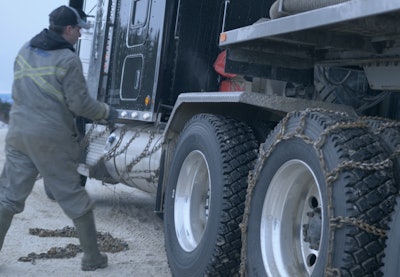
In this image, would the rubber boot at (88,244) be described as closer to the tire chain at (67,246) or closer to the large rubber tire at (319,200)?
the tire chain at (67,246)

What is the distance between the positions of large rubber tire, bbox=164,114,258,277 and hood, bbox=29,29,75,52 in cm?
109

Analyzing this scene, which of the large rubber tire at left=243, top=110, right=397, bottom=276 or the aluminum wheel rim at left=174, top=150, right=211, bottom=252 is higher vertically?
the large rubber tire at left=243, top=110, right=397, bottom=276

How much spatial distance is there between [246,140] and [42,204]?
14.5ft

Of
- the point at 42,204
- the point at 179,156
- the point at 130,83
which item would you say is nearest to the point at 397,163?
the point at 179,156

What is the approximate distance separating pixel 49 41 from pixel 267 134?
174 cm

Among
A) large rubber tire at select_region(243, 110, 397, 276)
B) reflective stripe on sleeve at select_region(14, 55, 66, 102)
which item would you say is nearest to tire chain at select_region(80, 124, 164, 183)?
reflective stripe on sleeve at select_region(14, 55, 66, 102)

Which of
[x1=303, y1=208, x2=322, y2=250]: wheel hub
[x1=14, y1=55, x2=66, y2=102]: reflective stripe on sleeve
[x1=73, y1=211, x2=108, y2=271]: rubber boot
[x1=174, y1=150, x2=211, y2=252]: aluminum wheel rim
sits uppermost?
[x1=14, y1=55, x2=66, y2=102]: reflective stripe on sleeve

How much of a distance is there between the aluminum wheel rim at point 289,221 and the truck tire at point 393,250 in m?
0.65

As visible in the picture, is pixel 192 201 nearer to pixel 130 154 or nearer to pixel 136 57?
pixel 130 154

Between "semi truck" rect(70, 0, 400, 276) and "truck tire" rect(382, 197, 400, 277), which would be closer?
"truck tire" rect(382, 197, 400, 277)

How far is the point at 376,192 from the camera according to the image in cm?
277

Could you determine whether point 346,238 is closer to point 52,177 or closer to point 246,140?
point 246,140

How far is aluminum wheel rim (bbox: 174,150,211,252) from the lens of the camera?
4.62 meters

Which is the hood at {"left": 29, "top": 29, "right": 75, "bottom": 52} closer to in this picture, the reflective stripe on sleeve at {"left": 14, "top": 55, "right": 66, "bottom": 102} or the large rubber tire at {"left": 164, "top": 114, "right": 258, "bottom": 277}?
the reflective stripe on sleeve at {"left": 14, "top": 55, "right": 66, "bottom": 102}
